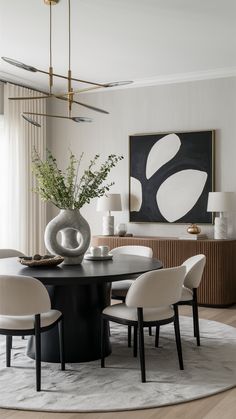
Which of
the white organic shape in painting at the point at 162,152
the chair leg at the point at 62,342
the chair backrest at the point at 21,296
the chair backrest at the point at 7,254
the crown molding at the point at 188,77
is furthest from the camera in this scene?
the white organic shape in painting at the point at 162,152

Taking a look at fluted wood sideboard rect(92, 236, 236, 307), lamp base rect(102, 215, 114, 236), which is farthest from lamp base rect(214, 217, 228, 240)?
lamp base rect(102, 215, 114, 236)

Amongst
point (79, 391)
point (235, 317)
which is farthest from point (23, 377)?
point (235, 317)

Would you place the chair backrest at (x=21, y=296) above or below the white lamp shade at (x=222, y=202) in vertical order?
below

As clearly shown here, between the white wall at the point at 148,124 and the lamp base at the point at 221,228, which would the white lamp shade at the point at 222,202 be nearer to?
the lamp base at the point at 221,228

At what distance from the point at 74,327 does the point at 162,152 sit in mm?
3275

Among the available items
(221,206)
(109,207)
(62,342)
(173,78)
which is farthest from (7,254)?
(173,78)

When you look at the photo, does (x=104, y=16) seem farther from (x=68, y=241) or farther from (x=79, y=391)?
(x=79, y=391)

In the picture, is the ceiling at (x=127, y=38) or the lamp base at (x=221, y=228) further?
the lamp base at (x=221, y=228)

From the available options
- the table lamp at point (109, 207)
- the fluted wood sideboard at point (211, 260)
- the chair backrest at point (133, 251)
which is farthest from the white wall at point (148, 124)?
the chair backrest at point (133, 251)

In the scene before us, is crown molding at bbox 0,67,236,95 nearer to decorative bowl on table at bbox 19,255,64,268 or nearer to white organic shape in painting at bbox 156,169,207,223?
white organic shape in painting at bbox 156,169,207,223

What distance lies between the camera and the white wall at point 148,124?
6324mm

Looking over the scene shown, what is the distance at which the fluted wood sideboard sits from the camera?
235 inches

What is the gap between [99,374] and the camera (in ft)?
11.9

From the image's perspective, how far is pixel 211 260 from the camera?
5.99 m
